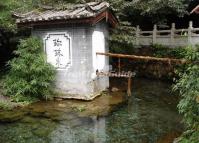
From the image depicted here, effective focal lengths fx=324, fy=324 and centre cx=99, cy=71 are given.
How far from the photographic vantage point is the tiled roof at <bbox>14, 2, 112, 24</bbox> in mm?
14359

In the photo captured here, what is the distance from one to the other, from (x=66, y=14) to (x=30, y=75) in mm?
3298

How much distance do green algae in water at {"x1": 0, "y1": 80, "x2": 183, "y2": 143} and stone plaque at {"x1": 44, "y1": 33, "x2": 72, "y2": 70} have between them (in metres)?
2.12

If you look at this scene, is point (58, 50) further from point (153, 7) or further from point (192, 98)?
point (192, 98)

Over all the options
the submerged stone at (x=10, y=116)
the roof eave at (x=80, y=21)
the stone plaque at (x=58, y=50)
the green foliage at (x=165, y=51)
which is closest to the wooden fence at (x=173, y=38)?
the green foliage at (x=165, y=51)

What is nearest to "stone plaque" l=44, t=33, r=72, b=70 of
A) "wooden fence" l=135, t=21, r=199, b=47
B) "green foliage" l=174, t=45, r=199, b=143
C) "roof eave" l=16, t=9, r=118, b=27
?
"roof eave" l=16, t=9, r=118, b=27

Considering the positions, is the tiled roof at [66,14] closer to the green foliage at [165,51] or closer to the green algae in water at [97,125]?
the green algae in water at [97,125]

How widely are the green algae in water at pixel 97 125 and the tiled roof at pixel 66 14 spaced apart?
13.0 ft

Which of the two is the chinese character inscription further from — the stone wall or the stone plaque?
the stone wall

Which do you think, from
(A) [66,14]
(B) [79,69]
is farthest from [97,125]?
(A) [66,14]

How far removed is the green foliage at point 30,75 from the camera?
14844mm

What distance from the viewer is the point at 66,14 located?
580 inches

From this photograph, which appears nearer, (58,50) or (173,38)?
(58,50)

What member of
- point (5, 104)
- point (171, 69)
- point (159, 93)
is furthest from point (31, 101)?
point (171, 69)

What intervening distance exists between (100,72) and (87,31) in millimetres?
2188
